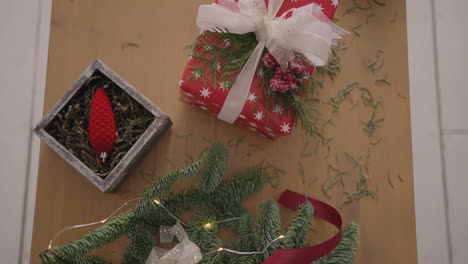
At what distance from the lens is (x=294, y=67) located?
0.80 meters

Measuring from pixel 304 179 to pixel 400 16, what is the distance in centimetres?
55

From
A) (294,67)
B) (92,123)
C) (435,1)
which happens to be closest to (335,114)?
(294,67)

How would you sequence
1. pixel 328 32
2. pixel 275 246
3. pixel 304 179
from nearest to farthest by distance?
pixel 275 246 < pixel 328 32 < pixel 304 179

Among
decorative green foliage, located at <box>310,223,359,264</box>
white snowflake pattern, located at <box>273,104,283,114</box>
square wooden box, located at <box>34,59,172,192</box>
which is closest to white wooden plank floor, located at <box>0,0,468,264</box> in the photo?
square wooden box, located at <box>34,59,172,192</box>

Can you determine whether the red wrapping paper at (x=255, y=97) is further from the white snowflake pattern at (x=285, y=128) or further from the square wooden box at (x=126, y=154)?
the square wooden box at (x=126, y=154)

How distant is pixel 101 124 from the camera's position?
0.79 metres

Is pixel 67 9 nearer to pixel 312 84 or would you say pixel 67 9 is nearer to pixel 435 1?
pixel 312 84

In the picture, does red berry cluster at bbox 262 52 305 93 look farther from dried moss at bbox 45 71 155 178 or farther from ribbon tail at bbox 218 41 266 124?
dried moss at bbox 45 71 155 178

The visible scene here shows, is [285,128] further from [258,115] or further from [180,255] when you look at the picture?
[180,255]

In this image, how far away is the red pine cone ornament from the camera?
790mm

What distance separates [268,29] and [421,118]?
0.56 metres

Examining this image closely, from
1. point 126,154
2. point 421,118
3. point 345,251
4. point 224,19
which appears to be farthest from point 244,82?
point 421,118

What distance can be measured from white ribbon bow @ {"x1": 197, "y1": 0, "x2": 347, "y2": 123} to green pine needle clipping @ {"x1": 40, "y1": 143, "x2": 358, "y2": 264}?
0.17 metres

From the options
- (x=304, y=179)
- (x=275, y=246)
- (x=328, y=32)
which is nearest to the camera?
(x=275, y=246)
